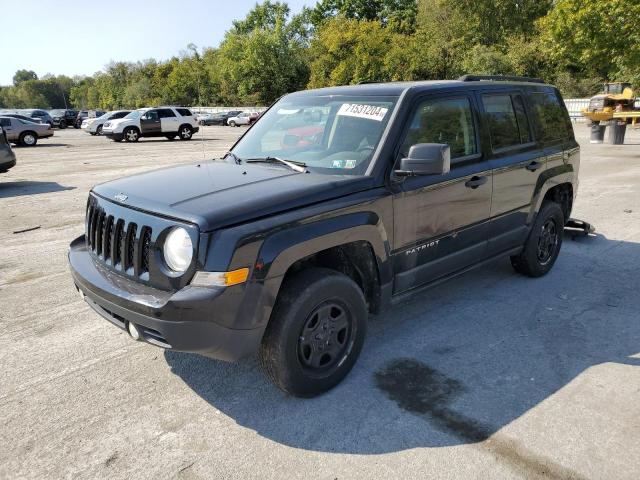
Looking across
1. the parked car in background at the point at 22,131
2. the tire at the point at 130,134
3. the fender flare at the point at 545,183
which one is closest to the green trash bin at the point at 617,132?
the fender flare at the point at 545,183

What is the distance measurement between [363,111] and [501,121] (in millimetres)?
1454

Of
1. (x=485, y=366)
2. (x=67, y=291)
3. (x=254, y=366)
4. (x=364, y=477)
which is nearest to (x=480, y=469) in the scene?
(x=364, y=477)

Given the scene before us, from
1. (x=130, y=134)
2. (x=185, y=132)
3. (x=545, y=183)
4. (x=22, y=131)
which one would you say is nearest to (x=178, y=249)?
(x=545, y=183)

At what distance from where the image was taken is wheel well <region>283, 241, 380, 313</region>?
3.36 m

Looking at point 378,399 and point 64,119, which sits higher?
point 64,119

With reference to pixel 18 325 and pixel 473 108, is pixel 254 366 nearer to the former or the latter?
pixel 18 325

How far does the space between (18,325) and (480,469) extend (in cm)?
375

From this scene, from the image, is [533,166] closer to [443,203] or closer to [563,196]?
[563,196]

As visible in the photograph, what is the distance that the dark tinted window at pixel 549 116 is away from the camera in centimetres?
501

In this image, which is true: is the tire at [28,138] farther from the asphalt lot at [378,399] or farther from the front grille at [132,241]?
the front grille at [132,241]

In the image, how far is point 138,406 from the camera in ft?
10.4

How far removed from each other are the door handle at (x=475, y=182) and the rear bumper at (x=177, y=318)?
2107 mm

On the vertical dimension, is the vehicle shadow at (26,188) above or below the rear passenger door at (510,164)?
below

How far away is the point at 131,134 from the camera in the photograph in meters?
26.8
